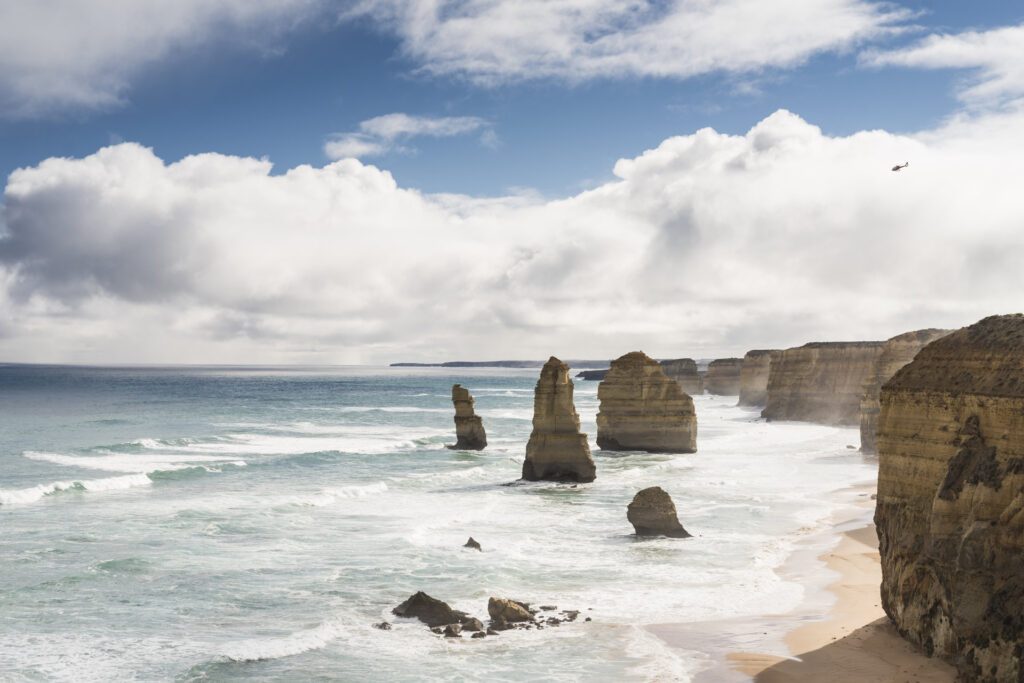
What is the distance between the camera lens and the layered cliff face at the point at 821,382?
3551 inches

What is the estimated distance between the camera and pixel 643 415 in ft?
204

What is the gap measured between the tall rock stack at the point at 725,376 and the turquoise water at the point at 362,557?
102492 mm

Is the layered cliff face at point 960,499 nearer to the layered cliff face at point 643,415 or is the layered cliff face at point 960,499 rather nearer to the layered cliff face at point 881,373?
the layered cliff face at point 643,415

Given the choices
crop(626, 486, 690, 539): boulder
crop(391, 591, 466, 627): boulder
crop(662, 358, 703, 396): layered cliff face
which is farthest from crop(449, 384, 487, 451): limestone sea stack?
crop(662, 358, 703, 396): layered cliff face

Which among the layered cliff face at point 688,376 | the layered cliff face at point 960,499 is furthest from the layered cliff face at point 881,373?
the layered cliff face at point 688,376

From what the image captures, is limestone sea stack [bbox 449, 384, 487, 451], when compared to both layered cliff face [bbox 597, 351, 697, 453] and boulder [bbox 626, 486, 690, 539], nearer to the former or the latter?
layered cliff face [bbox 597, 351, 697, 453]

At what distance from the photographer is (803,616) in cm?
2439

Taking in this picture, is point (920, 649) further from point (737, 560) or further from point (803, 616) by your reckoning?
point (737, 560)

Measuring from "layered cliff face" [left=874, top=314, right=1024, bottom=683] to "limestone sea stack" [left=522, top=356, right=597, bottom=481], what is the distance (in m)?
26.8

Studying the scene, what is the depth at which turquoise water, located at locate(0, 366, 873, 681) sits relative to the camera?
851 inches

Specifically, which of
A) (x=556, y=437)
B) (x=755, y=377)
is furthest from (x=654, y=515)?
(x=755, y=377)

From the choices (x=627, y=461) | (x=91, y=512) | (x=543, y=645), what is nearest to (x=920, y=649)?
(x=543, y=645)

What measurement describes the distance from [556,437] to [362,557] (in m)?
18.7

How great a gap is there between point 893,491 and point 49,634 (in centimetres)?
2046
